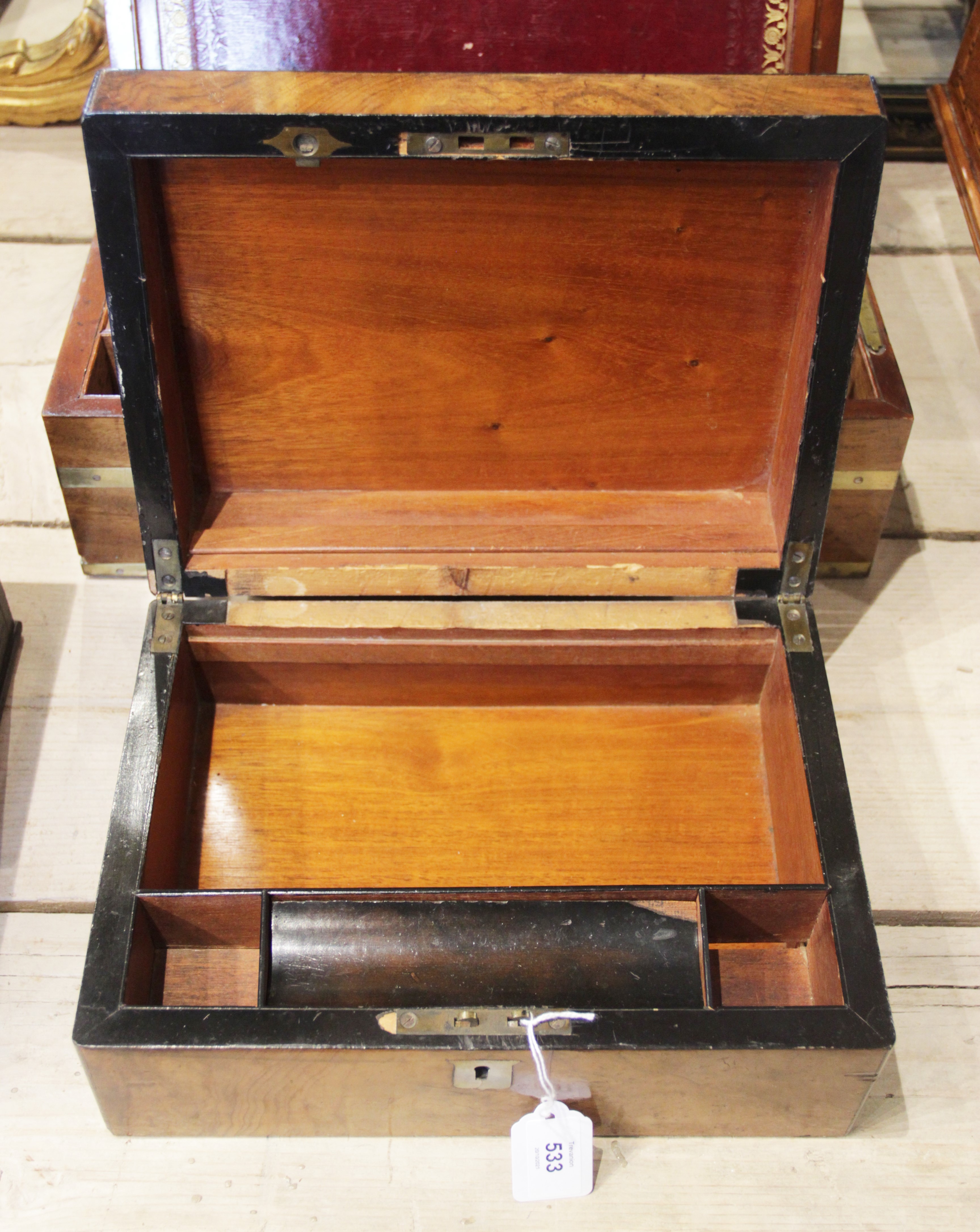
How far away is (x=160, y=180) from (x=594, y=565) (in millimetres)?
541

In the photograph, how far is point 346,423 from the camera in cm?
131

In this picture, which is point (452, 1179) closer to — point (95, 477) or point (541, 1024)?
point (541, 1024)

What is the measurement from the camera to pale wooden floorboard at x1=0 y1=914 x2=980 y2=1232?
3.65 ft

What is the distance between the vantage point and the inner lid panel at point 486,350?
1144 mm

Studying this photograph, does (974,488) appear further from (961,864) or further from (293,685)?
(293,685)

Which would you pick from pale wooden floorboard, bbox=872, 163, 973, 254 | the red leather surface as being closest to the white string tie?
the red leather surface

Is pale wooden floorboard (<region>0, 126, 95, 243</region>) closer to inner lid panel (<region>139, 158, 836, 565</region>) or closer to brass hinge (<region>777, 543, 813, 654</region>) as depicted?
inner lid panel (<region>139, 158, 836, 565</region>)

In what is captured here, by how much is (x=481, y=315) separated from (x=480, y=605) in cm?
29

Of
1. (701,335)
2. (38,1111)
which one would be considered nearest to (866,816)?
(701,335)

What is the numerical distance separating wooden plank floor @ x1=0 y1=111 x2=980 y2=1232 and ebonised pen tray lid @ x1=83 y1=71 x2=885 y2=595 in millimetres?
313

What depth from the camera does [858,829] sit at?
1.42m

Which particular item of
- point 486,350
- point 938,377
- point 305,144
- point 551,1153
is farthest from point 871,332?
point 551,1153

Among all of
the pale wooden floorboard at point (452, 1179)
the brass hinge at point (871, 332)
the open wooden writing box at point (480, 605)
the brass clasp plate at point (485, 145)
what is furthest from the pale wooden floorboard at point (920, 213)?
the pale wooden floorboard at point (452, 1179)

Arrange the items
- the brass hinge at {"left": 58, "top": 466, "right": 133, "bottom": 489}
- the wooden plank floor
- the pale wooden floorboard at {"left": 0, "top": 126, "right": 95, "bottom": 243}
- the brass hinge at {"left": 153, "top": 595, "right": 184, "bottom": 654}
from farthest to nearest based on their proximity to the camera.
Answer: the pale wooden floorboard at {"left": 0, "top": 126, "right": 95, "bottom": 243} < the brass hinge at {"left": 58, "top": 466, "right": 133, "bottom": 489} < the brass hinge at {"left": 153, "top": 595, "right": 184, "bottom": 654} < the wooden plank floor
